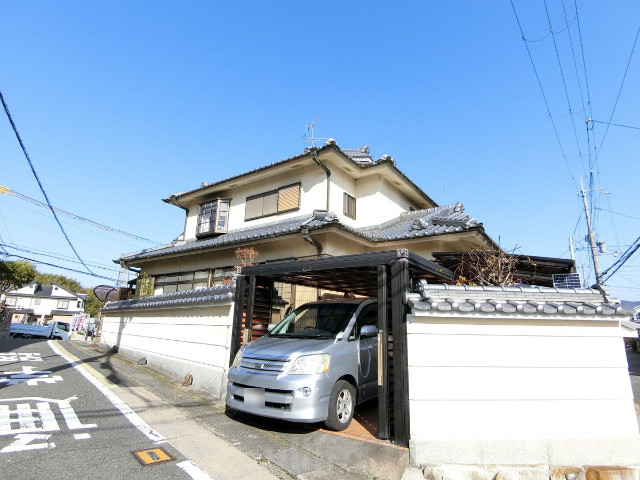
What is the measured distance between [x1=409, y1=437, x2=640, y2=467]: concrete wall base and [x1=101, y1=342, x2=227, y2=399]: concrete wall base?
Answer: 3.96 m

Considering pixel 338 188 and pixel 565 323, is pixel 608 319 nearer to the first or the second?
pixel 565 323

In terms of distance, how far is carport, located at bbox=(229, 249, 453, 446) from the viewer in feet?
15.0

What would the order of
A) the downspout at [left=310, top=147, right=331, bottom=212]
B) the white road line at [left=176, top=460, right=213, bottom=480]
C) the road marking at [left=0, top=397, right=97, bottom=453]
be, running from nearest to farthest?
the white road line at [left=176, top=460, right=213, bottom=480] → the road marking at [left=0, top=397, right=97, bottom=453] → the downspout at [left=310, top=147, right=331, bottom=212]

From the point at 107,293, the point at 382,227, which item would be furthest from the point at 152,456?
the point at 107,293

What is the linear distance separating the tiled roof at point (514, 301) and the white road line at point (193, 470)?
2952 millimetres

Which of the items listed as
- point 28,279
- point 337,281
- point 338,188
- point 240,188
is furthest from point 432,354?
point 28,279

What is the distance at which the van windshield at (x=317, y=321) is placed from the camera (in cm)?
573

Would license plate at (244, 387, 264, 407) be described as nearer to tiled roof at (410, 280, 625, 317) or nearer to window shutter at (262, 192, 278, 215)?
tiled roof at (410, 280, 625, 317)

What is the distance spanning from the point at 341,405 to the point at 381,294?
1.69 metres

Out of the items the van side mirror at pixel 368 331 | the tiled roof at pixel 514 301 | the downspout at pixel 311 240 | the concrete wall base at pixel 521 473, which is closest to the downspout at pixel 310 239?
the downspout at pixel 311 240

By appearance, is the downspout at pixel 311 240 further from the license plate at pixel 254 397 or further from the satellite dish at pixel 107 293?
the satellite dish at pixel 107 293

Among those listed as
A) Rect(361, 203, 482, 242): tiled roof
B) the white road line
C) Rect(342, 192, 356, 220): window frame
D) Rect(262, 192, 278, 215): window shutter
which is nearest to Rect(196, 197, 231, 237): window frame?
Rect(262, 192, 278, 215): window shutter

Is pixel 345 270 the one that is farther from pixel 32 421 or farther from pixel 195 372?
pixel 32 421

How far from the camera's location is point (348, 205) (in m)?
13.9
